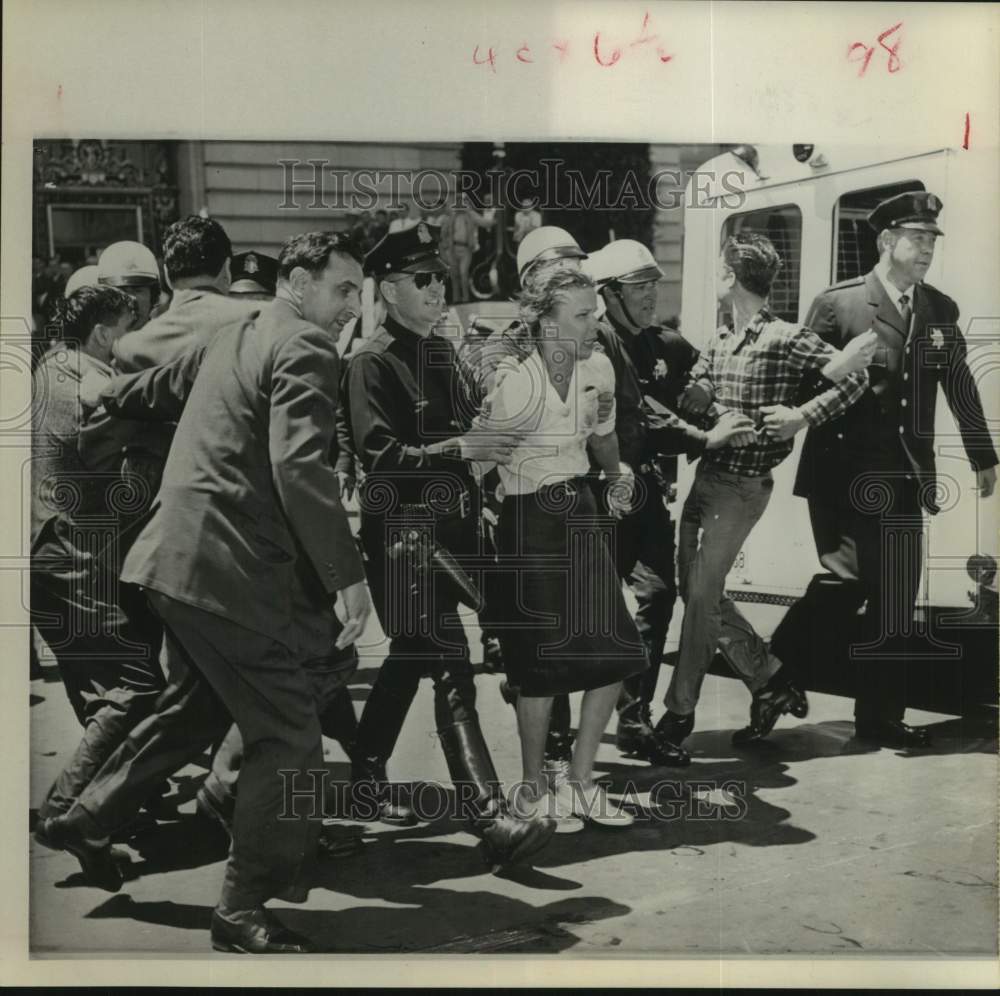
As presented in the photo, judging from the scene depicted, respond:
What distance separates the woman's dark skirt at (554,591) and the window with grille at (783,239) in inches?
43.0

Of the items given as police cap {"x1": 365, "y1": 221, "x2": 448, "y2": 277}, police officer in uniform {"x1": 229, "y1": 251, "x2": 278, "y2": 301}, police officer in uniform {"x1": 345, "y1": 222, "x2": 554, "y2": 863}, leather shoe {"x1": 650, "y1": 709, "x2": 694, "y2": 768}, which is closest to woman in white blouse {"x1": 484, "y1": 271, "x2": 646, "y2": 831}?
police officer in uniform {"x1": 345, "y1": 222, "x2": 554, "y2": 863}

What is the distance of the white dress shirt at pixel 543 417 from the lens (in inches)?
206

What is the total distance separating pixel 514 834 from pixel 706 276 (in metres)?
2.30

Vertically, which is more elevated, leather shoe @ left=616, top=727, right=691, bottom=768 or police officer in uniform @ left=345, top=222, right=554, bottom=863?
police officer in uniform @ left=345, top=222, right=554, bottom=863

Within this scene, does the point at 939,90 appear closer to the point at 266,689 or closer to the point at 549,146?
the point at 549,146

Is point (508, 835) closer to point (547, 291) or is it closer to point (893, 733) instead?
point (893, 733)

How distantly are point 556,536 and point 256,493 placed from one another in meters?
1.17

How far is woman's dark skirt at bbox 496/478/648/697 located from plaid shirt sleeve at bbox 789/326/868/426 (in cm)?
99

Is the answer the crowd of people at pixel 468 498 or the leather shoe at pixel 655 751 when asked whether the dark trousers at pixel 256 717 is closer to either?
the crowd of people at pixel 468 498

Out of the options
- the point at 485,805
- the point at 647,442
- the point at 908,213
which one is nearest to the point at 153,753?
the point at 485,805

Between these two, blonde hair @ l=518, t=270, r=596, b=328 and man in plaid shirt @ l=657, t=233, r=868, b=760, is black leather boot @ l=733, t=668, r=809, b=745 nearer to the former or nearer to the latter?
man in plaid shirt @ l=657, t=233, r=868, b=760

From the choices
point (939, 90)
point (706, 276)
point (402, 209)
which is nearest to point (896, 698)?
point (706, 276)

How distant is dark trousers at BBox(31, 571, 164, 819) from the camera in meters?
5.20
